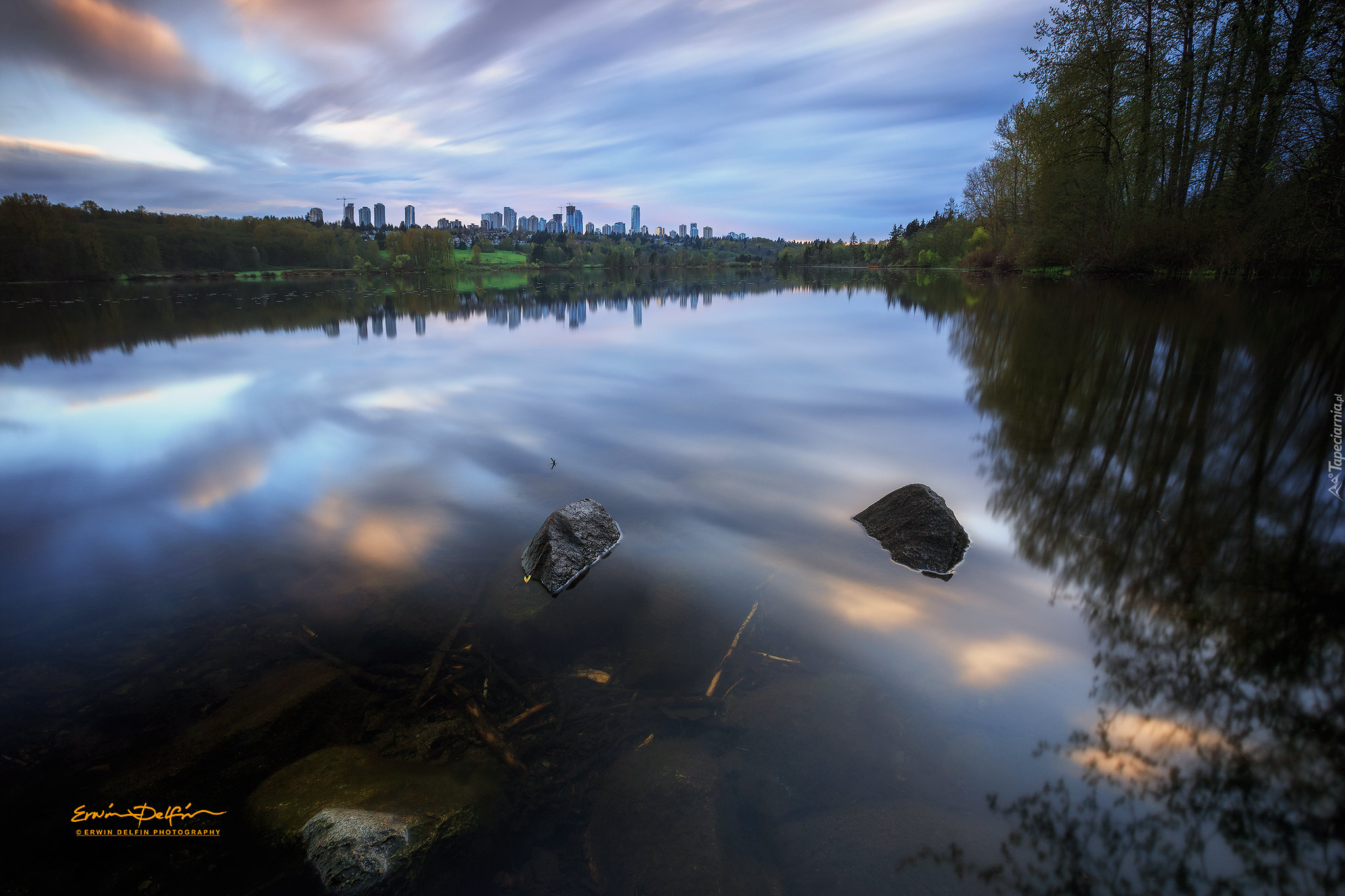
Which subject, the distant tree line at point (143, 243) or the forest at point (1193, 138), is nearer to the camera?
the forest at point (1193, 138)

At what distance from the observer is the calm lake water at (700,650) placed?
295 cm

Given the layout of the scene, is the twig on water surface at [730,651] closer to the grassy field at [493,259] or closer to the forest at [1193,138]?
the forest at [1193,138]

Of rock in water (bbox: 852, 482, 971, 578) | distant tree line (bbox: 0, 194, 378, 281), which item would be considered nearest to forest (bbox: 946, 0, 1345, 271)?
rock in water (bbox: 852, 482, 971, 578)

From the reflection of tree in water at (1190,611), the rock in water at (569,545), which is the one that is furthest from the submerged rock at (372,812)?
the reflection of tree in water at (1190,611)

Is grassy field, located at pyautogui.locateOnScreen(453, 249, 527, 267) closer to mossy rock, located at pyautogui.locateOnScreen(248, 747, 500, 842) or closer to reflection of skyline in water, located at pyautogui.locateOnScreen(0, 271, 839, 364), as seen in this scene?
reflection of skyline in water, located at pyautogui.locateOnScreen(0, 271, 839, 364)

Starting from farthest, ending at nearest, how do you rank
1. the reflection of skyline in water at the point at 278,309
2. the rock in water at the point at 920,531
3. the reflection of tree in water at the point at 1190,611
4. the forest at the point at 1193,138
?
1. the reflection of skyline in water at the point at 278,309
2. the forest at the point at 1193,138
3. the rock in water at the point at 920,531
4. the reflection of tree in water at the point at 1190,611

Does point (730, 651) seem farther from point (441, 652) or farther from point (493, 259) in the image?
point (493, 259)

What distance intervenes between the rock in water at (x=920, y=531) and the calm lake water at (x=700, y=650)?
0.59 ft

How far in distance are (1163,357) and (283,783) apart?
17.2 meters

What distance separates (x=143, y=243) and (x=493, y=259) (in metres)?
86.3

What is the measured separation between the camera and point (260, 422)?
11102 millimetres

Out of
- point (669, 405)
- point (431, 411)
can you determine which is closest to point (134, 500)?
point (431, 411)

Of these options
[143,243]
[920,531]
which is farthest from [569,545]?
[143,243]

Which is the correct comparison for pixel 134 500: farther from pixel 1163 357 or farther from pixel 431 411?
pixel 1163 357
